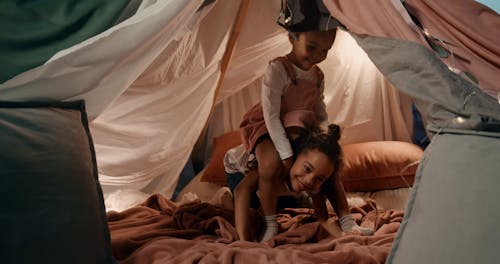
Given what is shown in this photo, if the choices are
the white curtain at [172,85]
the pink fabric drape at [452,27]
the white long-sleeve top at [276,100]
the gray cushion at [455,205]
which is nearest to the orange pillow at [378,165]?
the white curtain at [172,85]

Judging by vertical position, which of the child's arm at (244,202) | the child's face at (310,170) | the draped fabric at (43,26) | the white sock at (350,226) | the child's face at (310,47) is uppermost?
the draped fabric at (43,26)

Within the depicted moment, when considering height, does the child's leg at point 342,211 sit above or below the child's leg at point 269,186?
below

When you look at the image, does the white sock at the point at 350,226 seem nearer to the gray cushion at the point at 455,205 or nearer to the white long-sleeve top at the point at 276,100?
the white long-sleeve top at the point at 276,100

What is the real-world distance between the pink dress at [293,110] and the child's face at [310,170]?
0.52 ft

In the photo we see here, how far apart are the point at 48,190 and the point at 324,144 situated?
2.64 feet

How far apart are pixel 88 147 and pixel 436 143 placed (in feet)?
2.70

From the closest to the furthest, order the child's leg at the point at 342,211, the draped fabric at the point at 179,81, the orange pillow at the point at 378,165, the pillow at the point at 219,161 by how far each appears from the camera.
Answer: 1. the draped fabric at the point at 179,81
2. the child's leg at the point at 342,211
3. the orange pillow at the point at 378,165
4. the pillow at the point at 219,161

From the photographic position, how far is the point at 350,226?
5.17ft

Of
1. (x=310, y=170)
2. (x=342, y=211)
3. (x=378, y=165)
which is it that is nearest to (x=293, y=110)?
(x=310, y=170)

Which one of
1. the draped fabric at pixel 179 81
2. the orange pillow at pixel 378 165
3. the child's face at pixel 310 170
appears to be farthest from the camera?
the orange pillow at pixel 378 165

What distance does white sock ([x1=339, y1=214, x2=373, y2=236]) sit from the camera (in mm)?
1520

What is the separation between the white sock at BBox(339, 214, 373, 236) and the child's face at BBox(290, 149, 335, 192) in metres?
0.17

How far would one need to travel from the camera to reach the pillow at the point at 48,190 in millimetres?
1017

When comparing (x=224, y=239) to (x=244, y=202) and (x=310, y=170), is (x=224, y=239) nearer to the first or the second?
(x=244, y=202)
